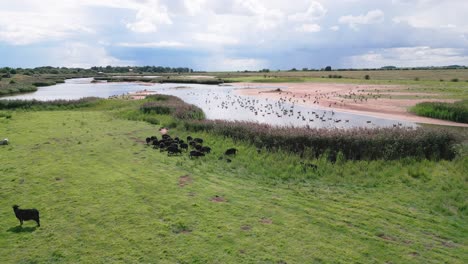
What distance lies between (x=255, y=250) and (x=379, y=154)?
13.9 metres

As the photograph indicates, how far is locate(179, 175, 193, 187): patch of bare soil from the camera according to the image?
50.7 feet

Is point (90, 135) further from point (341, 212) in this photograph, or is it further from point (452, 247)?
point (452, 247)

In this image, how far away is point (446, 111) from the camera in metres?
41.9

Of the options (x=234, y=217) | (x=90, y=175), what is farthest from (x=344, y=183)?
(x=90, y=175)

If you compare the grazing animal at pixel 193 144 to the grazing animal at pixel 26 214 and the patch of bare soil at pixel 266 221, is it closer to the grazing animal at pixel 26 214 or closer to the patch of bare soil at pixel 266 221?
the patch of bare soil at pixel 266 221

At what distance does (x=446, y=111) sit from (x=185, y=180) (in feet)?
126

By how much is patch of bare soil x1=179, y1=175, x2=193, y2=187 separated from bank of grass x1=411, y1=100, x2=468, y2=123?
3773cm

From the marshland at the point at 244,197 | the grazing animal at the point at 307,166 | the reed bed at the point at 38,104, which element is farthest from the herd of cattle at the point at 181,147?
the reed bed at the point at 38,104

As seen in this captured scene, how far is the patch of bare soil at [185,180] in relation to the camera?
15.4m

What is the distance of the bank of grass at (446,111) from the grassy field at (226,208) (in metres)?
24.5

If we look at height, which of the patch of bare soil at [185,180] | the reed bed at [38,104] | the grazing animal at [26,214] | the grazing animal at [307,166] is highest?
the reed bed at [38,104]

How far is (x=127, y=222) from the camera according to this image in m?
11.4

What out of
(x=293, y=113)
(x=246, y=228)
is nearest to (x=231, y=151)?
(x=246, y=228)

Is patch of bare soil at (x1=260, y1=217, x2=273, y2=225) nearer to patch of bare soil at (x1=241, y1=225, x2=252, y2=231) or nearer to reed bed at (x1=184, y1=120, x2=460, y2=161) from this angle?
patch of bare soil at (x1=241, y1=225, x2=252, y2=231)
